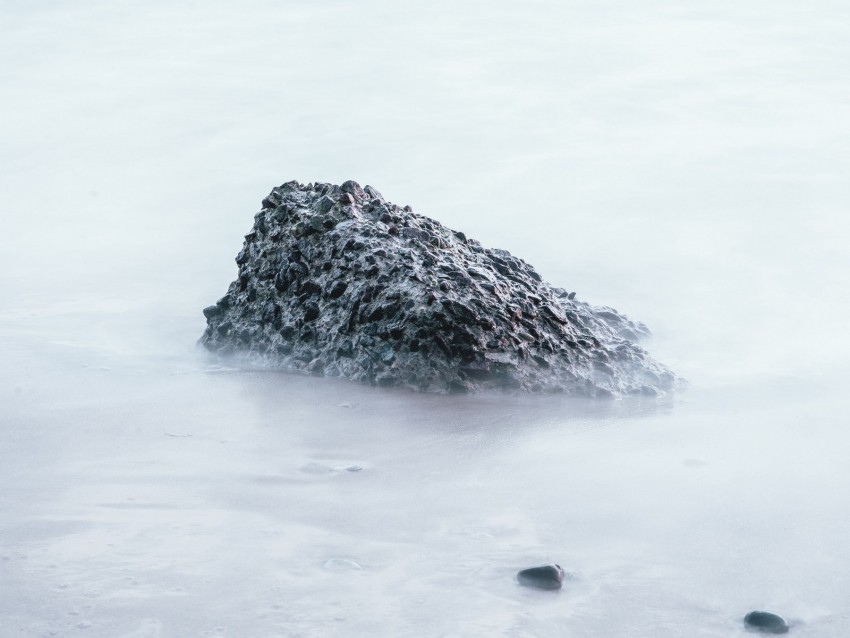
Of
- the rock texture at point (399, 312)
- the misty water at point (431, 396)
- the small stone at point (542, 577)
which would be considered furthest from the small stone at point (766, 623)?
the rock texture at point (399, 312)

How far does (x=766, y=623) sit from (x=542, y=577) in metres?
0.45

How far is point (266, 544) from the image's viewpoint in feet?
8.37

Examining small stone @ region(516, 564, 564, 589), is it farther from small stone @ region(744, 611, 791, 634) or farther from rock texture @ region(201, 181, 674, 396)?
rock texture @ region(201, 181, 674, 396)

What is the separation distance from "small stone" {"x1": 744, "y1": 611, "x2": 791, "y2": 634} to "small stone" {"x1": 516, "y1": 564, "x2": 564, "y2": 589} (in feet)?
1.26

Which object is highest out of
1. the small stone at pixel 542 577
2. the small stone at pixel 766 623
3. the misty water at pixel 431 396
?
the misty water at pixel 431 396

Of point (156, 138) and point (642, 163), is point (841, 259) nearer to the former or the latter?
point (642, 163)

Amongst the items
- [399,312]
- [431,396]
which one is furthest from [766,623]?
[399,312]

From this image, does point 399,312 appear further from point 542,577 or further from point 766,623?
point 766,623

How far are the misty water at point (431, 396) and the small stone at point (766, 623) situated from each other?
4 centimetres

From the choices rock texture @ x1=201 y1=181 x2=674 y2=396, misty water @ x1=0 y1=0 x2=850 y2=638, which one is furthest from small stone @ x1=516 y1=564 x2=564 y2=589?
rock texture @ x1=201 y1=181 x2=674 y2=396

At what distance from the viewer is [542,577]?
2.40m

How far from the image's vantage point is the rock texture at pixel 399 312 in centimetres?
373

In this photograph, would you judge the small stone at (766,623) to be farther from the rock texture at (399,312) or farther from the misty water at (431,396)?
the rock texture at (399,312)

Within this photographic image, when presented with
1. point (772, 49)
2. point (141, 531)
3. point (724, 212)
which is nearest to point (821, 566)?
point (141, 531)
